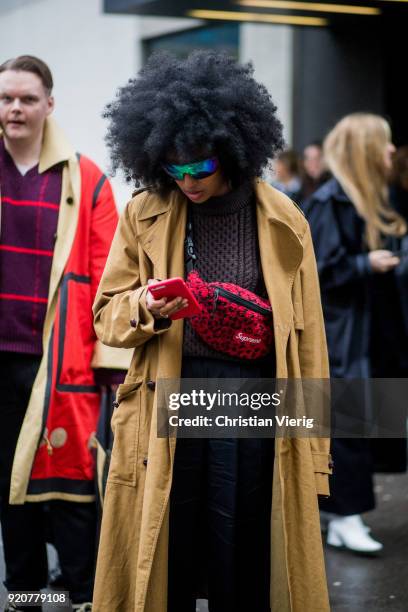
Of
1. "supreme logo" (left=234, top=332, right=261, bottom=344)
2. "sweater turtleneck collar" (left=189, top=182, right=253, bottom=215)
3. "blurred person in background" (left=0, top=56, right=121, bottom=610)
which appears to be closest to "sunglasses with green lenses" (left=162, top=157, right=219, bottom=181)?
"sweater turtleneck collar" (left=189, top=182, right=253, bottom=215)

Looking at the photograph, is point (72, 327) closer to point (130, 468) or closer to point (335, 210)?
point (130, 468)

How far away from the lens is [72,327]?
4.38m

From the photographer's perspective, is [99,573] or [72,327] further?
[72,327]

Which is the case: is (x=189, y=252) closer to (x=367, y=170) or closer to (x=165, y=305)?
(x=165, y=305)

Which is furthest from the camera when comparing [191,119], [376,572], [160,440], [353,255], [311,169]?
[311,169]

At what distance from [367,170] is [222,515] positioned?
295 cm

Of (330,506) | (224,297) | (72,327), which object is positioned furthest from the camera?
(330,506)

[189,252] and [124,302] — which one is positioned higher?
[189,252]

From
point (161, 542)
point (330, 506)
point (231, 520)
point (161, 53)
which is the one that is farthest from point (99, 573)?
point (330, 506)

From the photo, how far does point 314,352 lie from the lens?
3.64 m

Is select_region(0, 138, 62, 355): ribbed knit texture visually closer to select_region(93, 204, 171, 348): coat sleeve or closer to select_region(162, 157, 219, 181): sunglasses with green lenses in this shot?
select_region(93, 204, 171, 348): coat sleeve

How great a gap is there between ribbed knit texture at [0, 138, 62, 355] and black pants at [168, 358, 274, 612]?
1069 mm

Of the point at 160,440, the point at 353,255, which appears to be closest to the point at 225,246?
the point at 160,440

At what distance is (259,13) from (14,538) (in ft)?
18.6
